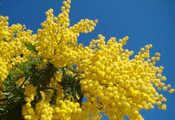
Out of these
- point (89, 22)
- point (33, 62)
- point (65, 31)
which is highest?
point (89, 22)

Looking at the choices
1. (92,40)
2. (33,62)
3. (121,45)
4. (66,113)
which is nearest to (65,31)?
(92,40)

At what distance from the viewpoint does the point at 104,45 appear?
5672 millimetres

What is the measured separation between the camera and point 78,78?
555cm

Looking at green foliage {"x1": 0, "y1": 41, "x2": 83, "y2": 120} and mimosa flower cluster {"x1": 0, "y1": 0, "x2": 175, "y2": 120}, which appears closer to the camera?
mimosa flower cluster {"x1": 0, "y1": 0, "x2": 175, "y2": 120}

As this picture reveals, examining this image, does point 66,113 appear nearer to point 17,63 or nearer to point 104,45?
point 104,45

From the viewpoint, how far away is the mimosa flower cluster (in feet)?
14.6

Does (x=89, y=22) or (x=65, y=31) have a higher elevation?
(x=89, y=22)

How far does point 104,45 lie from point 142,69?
50.3 inches

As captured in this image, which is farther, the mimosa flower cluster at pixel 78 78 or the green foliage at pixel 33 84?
the green foliage at pixel 33 84

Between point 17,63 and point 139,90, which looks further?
point 17,63

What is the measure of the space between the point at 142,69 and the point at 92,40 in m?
1.61

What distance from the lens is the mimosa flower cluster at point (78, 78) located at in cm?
445

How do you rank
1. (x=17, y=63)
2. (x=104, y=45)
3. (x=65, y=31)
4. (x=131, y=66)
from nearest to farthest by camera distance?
(x=131, y=66) → (x=65, y=31) → (x=104, y=45) → (x=17, y=63)

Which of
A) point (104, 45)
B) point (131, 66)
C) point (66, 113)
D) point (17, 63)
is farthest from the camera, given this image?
point (17, 63)
